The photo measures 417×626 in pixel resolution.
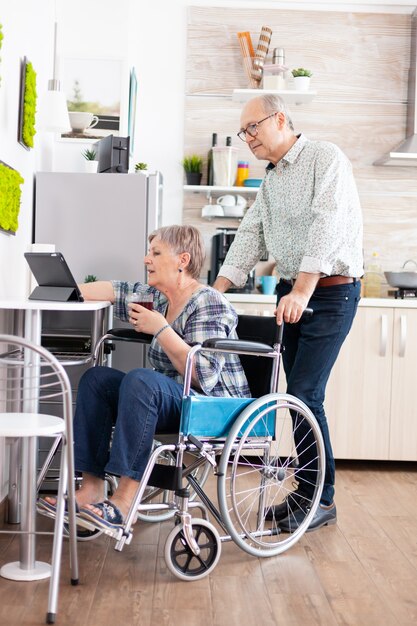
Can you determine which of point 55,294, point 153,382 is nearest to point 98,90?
point 55,294

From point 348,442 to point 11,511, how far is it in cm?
185

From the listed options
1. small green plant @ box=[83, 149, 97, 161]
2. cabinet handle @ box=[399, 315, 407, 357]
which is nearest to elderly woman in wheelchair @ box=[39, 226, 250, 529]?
small green plant @ box=[83, 149, 97, 161]

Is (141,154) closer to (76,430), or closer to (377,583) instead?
(76,430)

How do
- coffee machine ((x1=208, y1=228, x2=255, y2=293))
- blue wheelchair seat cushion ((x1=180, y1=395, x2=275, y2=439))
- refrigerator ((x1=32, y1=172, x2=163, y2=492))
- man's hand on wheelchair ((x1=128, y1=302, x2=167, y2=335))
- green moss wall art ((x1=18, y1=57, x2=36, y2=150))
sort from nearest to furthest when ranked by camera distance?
blue wheelchair seat cushion ((x1=180, y1=395, x2=275, y2=439)) < man's hand on wheelchair ((x1=128, y1=302, x2=167, y2=335)) < green moss wall art ((x1=18, y1=57, x2=36, y2=150)) < refrigerator ((x1=32, y1=172, x2=163, y2=492)) < coffee machine ((x1=208, y1=228, x2=255, y2=293))

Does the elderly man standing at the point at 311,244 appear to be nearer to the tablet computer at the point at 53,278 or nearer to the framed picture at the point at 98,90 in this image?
the tablet computer at the point at 53,278

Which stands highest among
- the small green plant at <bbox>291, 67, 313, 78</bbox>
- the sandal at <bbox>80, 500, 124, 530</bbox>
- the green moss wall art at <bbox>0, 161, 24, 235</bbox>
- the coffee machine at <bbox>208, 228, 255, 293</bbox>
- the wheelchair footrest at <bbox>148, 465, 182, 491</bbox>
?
the small green plant at <bbox>291, 67, 313, 78</bbox>

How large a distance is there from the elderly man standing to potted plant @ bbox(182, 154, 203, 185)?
1541 mm

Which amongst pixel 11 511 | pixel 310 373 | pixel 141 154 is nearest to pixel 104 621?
pixel 11 511

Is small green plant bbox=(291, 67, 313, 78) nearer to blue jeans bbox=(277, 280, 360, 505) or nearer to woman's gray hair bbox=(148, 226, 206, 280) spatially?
blue jeans bbox=(277, 280, 360, 505)

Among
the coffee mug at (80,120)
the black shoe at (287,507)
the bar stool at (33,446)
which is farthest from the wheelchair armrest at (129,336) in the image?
the coffee mug at (80,120)

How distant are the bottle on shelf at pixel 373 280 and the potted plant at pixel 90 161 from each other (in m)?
1.63

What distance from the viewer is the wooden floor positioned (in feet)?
6.92

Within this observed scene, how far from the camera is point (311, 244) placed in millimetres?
2803

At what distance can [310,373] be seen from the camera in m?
2.90
